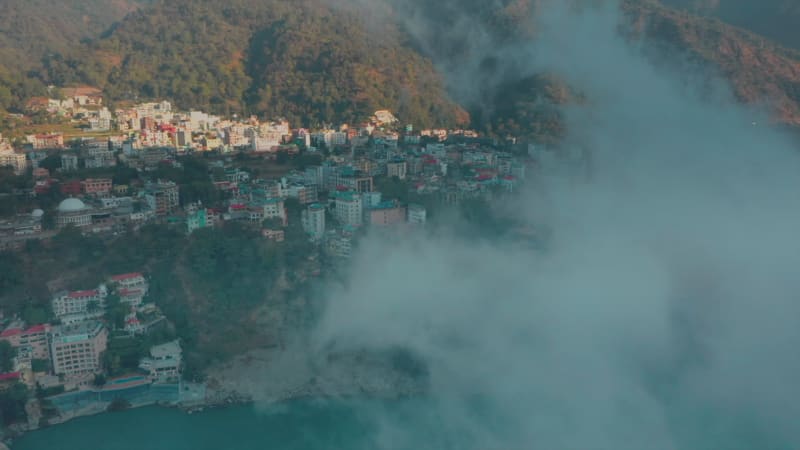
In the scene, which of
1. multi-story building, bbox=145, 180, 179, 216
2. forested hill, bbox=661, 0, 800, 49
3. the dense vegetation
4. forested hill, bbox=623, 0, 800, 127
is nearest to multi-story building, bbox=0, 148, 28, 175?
multi-story building, bbox=145, 180, 179, 216

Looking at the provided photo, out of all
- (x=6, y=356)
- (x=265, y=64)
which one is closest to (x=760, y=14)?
(x=265, y=64)

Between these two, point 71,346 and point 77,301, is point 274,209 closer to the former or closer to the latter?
point 77,301

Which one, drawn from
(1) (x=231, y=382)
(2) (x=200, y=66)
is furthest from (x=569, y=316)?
(2) (x=200, y=66)

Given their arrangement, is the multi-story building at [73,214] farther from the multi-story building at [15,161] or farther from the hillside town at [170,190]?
the multi-story building at [15,161]

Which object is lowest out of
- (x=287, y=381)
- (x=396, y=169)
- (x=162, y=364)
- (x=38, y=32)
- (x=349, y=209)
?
(x=287, y=381)

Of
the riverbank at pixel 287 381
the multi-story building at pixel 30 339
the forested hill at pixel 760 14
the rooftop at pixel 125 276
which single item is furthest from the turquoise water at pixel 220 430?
the forested hill at pixel 760 14

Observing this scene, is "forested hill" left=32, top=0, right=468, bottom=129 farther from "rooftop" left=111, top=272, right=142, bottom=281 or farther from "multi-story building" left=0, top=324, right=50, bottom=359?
"multi-story building" left=0, top=324, right=50, bottom=359

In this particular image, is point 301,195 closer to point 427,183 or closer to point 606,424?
point 427,183
